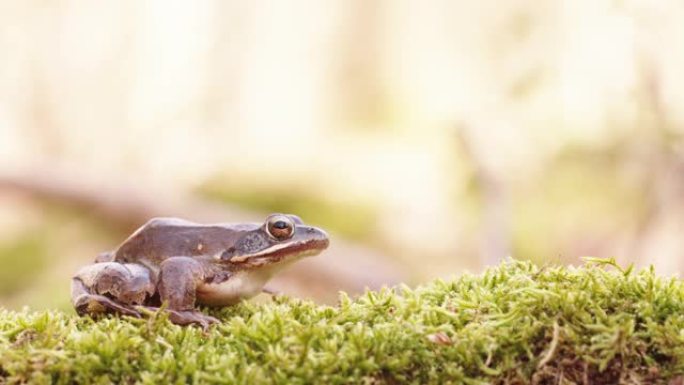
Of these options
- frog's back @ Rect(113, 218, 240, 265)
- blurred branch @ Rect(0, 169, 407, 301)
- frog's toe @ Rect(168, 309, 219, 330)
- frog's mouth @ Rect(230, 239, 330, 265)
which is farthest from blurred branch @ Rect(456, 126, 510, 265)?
frog's toe @ Rect(168, 309, 219, 330)

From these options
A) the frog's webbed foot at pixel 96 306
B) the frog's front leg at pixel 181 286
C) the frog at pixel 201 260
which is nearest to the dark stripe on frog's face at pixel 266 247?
the frog at pixel 201 260

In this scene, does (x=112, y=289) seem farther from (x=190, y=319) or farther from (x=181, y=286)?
(x=190, y=319)

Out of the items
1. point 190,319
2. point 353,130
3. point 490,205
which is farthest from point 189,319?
point 353,130

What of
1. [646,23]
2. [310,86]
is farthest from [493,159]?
[310,86]

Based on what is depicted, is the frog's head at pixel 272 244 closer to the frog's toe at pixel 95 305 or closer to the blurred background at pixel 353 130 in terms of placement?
the frog's toe at pixel 95 305

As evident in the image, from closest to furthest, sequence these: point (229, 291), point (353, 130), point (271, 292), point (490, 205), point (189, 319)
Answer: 1. point (189, 319)
2. point (229, 291)
3. point (271, 292)
4. point (490, 205)
5. point (353, 130)

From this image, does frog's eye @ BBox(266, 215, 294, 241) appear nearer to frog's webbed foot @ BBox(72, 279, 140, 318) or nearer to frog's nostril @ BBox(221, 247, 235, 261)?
frog's nostril @ BBox(221, 247, 235, 261)
